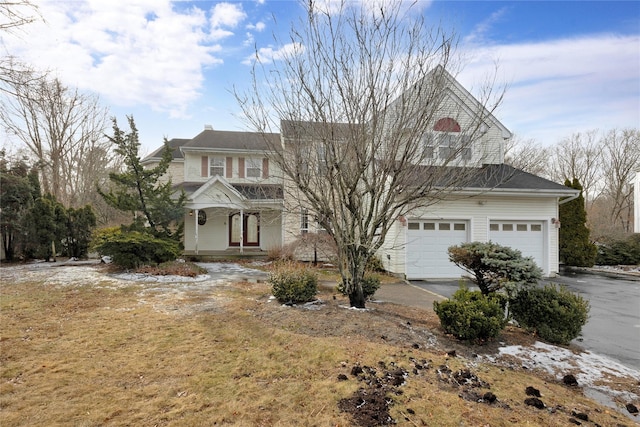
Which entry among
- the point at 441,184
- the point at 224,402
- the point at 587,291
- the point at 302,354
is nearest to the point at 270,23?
the point at 441,184

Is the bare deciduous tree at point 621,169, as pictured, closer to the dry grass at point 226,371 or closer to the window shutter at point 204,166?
the window shutter at point 204,166

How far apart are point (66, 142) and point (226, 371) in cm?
2629

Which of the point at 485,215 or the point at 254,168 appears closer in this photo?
the point at 254,168

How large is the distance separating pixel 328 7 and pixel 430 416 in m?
6.11

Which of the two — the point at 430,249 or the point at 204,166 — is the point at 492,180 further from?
the point at 204,166

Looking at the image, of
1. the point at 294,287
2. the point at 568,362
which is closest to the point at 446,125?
the point at 568,362

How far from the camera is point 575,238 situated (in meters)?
16.0

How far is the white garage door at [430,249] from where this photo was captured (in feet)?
39.3

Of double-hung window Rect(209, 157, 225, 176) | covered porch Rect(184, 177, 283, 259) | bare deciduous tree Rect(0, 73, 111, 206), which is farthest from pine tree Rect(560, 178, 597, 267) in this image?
bare deciduous tree Rect(0, 73, 111, 206)

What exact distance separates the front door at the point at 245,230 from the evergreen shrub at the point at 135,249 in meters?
6.17

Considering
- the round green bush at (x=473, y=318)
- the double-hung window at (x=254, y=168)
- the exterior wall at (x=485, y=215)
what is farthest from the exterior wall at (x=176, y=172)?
the round green bush at (x=473, y=318)

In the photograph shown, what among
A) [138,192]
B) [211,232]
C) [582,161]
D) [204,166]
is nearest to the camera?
[138,192]

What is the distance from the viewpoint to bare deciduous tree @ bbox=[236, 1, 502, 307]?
5516mm

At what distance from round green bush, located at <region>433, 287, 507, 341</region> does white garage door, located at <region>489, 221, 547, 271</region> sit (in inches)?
333
